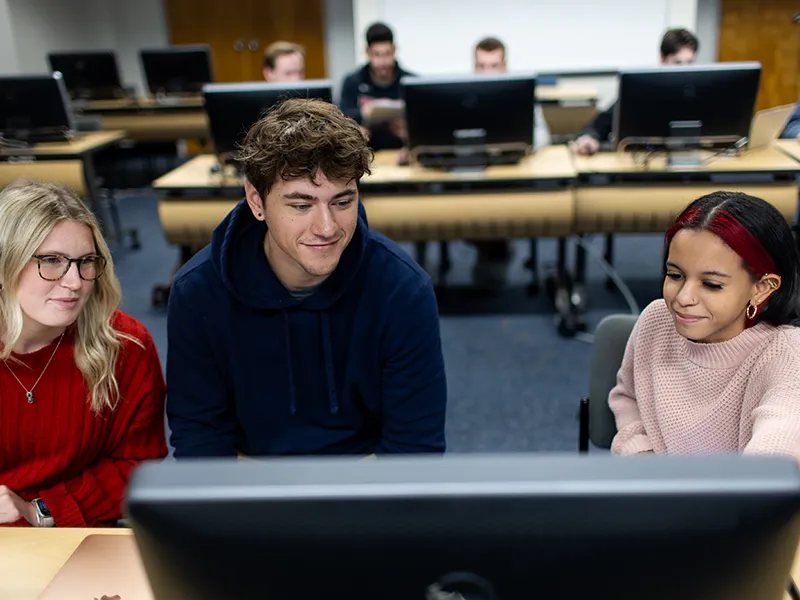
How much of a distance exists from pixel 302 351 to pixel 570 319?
218 cm

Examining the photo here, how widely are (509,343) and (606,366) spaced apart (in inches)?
73.4

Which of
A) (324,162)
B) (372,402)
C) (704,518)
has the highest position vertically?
(324,162)

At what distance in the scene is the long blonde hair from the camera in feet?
4.26

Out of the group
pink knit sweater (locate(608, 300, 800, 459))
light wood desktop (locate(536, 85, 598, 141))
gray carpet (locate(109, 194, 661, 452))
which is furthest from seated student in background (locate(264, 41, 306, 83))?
pink knit sweater (locate(608, 300, 800, 459))

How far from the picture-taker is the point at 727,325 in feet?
4.13

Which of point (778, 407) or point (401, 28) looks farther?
point (401, 28)

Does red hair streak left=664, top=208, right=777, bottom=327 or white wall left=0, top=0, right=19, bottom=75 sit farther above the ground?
white wall left=0, top=0, right=19, bottom=75

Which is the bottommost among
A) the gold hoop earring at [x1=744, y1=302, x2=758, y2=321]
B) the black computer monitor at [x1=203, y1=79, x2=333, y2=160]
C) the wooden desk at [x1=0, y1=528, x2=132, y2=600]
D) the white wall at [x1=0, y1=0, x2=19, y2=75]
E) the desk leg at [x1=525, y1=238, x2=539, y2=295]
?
the desk leg at [x1=525, y1=238, x2=539, y2=295]

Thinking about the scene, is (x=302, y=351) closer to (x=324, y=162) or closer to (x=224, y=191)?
(x=324, y=162)

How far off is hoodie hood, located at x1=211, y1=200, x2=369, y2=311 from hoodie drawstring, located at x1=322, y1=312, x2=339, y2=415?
0.03m

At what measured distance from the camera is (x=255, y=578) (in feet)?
1.63

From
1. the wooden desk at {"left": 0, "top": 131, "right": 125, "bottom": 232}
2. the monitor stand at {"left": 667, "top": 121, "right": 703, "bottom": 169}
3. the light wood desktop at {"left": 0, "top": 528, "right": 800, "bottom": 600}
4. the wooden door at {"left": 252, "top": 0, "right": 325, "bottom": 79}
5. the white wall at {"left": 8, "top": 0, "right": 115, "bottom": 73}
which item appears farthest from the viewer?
the wooden door at {"left": 252, "top": 0, "right": 325, "bottom": 79}

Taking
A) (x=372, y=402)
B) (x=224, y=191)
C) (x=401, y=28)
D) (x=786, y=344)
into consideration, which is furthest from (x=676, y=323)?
(x=401, y=28)

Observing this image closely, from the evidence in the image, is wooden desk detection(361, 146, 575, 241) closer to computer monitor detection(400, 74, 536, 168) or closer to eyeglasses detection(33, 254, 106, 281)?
computer monitor detection(400, 74, 536, 168)
